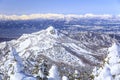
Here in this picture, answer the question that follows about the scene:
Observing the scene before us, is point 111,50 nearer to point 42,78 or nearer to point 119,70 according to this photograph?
point 119,70

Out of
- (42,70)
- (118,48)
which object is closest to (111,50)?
(118,48)

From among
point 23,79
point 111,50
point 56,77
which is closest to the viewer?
point 23,79

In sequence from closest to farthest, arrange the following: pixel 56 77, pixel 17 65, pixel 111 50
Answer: pixel 17 65 < pixel 111 50 < pixel 56 77

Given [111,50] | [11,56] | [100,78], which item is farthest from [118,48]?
[11,56]

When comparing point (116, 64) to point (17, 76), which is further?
point (116, 64)

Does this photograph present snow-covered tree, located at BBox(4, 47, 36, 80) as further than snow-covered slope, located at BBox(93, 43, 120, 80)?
No

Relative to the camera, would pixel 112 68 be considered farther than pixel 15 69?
Yes

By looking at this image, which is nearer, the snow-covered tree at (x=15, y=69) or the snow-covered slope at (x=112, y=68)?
the snow-covered tree at (x=15, y=69)

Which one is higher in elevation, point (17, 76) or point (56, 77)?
point (17, 76)

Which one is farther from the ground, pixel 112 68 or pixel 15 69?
pixel 15 69
